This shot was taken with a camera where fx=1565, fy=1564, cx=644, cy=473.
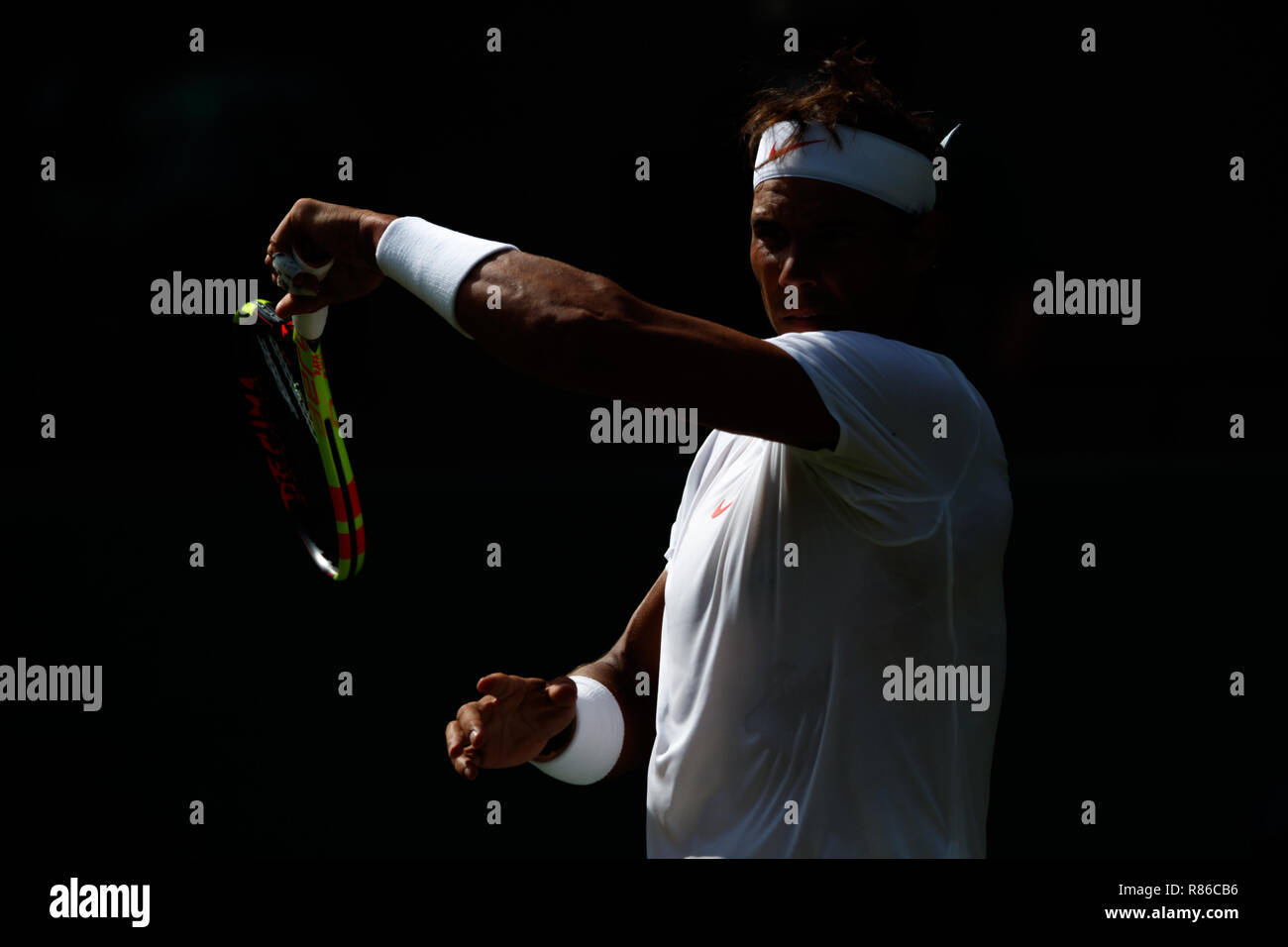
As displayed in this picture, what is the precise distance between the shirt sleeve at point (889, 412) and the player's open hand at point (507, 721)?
2.19 feet

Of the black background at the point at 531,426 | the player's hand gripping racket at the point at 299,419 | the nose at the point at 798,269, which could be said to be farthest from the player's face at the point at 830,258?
the black background at the point at 531,426

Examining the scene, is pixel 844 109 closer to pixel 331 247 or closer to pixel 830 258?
pixel 830 258

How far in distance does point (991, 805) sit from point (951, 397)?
10.3 ft

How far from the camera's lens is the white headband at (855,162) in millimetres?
2334

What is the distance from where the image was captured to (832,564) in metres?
2.18

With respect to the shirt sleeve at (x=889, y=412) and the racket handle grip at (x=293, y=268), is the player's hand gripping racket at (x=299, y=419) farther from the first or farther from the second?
the shirt sleeve at (x=889, y=412)

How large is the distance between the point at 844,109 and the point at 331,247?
2.64ft

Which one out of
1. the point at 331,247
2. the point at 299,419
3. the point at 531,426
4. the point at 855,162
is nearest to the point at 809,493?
the point at 855,162

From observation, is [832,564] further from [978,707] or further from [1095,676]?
[1095,676]

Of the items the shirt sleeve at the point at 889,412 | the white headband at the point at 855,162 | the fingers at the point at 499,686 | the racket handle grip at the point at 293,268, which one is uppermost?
the white headband at the point at 855,162

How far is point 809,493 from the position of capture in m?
2.19

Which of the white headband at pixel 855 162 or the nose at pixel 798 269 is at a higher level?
the white headband at pixel 855 162

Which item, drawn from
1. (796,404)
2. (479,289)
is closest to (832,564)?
(796,404)

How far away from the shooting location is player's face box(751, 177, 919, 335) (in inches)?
91.2
